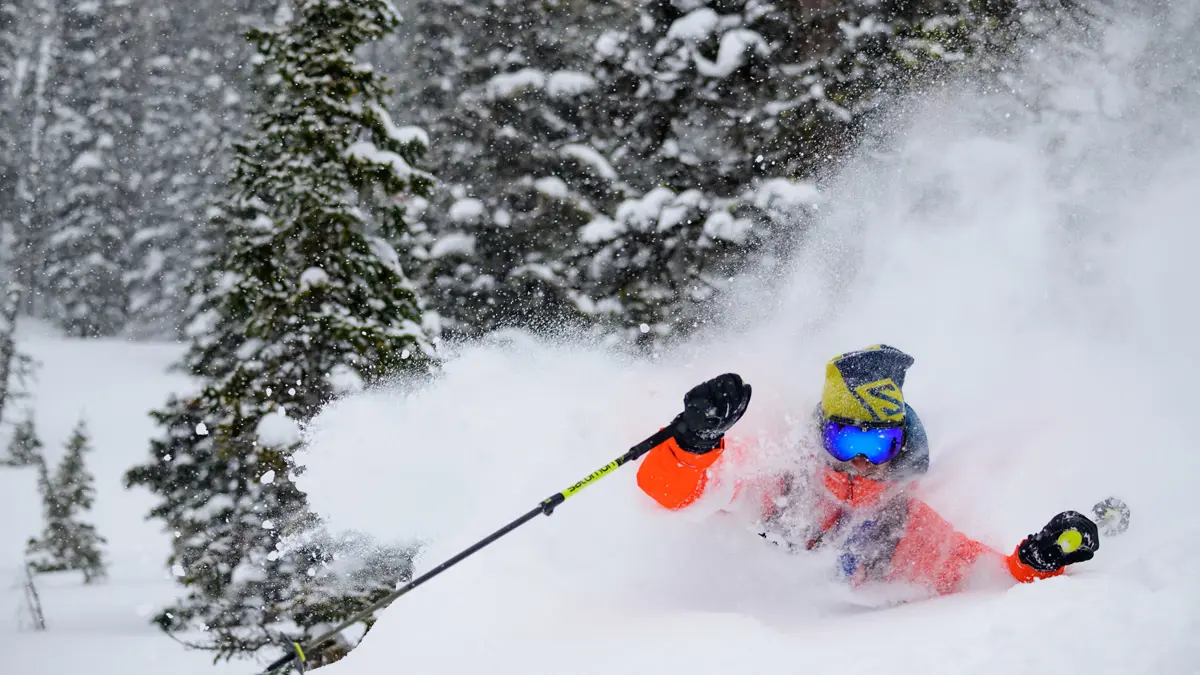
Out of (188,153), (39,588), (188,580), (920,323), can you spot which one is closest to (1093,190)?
(920,323)

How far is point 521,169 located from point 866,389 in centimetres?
667

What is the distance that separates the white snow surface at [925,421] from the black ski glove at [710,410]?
52 cm

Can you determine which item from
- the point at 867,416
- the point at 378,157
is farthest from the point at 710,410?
the point at 378,157

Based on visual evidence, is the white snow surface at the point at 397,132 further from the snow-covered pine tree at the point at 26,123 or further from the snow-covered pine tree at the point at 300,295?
the snow-covered pine tree at the point at 26,123

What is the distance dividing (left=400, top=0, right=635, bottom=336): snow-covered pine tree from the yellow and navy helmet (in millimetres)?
5555

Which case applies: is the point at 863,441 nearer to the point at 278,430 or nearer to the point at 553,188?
the point at 278,430

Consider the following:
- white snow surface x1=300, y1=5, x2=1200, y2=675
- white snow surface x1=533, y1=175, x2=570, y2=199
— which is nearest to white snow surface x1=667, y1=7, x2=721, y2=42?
white snow surface x1=300, y1=5, x2=1200, y2=675

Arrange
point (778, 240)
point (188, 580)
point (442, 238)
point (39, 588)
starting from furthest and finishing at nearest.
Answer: point (39, 588)
point (442, 238)
point (778, 240)
point (188, 580)

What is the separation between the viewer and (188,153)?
30.5m

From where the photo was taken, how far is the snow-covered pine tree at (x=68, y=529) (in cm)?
1528

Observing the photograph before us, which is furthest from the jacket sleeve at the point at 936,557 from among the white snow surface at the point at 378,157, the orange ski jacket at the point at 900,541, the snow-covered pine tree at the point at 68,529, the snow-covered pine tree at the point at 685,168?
the snow-covered pine tree at the point at 68,529

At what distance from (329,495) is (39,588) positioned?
12.2m

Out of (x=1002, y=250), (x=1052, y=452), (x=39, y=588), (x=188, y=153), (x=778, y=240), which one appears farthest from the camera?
(x=188, y=153)

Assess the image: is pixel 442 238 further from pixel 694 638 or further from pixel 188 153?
pixel 188 153
